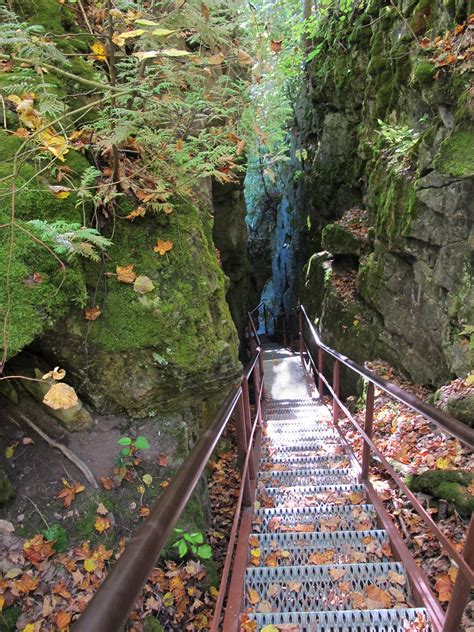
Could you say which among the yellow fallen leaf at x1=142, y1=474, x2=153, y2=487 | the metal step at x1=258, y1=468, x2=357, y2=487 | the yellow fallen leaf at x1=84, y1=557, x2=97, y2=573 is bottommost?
the metal step at x1=258, y1=468, x2=357, y2=487

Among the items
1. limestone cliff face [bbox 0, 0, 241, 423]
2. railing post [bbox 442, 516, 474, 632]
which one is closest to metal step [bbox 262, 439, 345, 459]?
limestone cliff face [bbox 0, 0, 241, 423]

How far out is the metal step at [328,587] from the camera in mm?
2332

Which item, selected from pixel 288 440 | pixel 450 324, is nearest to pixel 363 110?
pixel 450 324

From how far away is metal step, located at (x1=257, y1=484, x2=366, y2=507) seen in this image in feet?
11.7

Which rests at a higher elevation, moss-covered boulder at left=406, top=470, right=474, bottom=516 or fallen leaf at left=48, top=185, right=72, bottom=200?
fallen leaf at left=48, top=185, right=72, bottom=200

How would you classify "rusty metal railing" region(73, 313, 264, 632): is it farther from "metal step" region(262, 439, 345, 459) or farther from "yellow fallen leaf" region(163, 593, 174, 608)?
"metal step" region(262, 439, 345, 459)

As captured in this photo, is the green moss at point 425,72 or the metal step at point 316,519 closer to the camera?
the metal step at point 316,519

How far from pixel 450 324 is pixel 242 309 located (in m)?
10.2

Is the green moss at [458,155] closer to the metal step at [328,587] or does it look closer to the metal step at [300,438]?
the metal step at [300,438]

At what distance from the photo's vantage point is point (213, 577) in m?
3.43

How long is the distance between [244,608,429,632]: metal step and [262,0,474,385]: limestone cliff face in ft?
11.6

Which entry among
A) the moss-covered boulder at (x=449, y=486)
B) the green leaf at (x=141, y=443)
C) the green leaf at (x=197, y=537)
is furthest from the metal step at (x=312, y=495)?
the green leaf at (x=141, y=443)

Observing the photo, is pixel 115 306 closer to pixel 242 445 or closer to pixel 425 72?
pixel 242 445

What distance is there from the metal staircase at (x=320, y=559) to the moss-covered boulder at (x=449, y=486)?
0.58m
